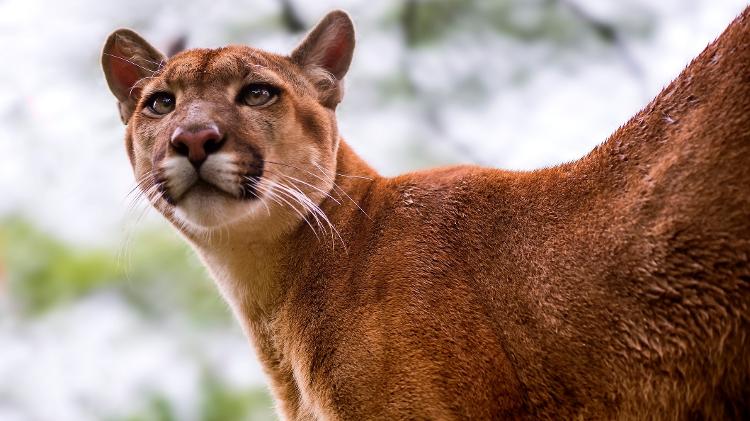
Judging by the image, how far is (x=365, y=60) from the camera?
532 centimetres

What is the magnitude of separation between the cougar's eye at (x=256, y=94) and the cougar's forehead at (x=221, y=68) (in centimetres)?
2

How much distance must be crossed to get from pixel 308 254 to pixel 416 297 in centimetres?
51

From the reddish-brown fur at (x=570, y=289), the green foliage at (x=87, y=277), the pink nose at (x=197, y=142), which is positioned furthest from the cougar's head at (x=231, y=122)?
the green foliage at (x=87, y=277)

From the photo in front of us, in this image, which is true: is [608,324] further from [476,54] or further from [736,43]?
[476,54]

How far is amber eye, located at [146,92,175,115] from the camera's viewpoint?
2.90 meters

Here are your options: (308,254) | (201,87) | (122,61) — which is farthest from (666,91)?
(122,61)

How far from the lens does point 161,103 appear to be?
2924 mm

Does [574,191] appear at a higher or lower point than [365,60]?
lower

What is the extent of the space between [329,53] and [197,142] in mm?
807

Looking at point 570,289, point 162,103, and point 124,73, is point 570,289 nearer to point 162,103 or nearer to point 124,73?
point 162,103

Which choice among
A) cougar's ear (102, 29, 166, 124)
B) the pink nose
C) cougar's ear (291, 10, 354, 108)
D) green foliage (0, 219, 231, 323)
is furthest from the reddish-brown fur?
green foliage (0, 219, 231, 323)

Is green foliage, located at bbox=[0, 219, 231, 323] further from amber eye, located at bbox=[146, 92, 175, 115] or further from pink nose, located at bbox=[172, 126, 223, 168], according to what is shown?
pink nose, located at bbox=[172, 126, 223, 168]

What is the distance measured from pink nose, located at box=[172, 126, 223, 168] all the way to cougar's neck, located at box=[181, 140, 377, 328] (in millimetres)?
349

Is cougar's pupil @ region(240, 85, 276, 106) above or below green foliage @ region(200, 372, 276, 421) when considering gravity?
above
